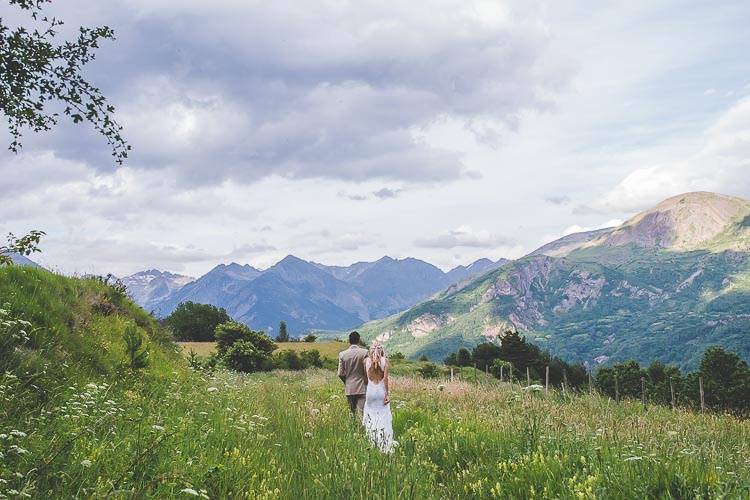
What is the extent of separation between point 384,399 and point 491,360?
98724 millimetres

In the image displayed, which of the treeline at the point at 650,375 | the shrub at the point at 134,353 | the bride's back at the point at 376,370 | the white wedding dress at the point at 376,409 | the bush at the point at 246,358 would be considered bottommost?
the treeline at the point at 650,375

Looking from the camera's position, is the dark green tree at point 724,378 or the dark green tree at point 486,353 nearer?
the dark green tree at point 724,378

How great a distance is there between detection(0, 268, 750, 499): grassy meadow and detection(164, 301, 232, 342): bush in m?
91.8

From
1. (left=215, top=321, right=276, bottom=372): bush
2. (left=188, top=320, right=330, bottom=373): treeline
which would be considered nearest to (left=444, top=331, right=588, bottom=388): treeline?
(left=188, top=320, right=330, bottom=373): treeline

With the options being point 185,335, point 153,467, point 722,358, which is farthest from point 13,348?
point 185,335

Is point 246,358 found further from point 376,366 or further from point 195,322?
point 195,322

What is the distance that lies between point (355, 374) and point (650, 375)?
3965 inches

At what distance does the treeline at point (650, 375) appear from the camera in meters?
71.1

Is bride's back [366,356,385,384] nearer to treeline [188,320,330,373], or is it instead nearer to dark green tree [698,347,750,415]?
treeline [188,320,330,373]

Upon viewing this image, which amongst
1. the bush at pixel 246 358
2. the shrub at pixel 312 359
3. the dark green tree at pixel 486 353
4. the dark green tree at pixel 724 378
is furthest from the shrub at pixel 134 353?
the dark green tree at pixel 486 353

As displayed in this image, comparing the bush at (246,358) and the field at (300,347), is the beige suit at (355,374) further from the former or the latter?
the field at (300,347)

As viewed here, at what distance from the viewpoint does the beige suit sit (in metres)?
12.3

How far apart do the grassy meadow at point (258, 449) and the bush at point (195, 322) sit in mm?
91836

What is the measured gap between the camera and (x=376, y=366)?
10.7 metres
